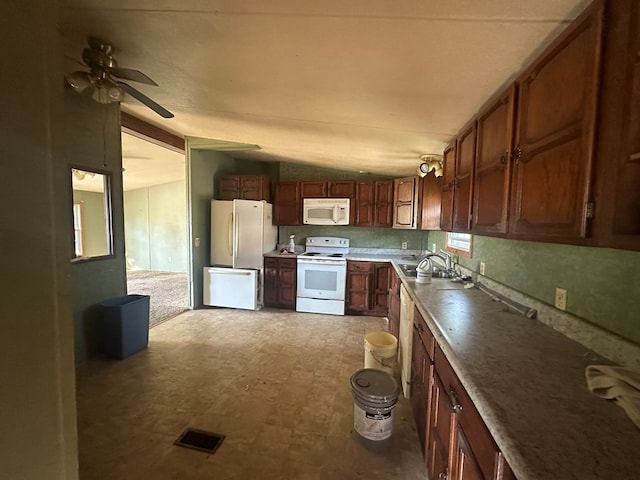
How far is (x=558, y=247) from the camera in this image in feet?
4.70

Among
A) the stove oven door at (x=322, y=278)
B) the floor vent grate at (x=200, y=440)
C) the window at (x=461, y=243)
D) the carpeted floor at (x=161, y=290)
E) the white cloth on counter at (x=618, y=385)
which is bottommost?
the floor vent grate at (x=200, y=440)

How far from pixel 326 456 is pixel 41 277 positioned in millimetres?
1813

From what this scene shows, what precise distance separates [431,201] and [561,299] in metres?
2.23

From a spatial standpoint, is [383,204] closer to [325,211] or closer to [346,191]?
[346,191]

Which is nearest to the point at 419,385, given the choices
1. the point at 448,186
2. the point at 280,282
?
the point at 448,186

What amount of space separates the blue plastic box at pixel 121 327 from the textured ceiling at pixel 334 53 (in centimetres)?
216

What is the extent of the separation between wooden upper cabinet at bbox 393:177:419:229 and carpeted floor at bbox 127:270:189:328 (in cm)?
373

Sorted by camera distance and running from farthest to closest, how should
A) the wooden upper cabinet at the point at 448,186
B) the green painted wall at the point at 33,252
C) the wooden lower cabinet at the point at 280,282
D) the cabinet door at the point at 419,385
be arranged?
the wooden lower cabinet at the point at 280,282 < the wooden upper cabinet at the point at 448,186 < the cabinet door at the point at 419,385 < the green painted wall at the point at 33,252

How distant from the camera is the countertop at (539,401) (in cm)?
65

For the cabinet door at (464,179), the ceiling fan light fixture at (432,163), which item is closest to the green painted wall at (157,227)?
the ceiling fan light fixture at (432,163)

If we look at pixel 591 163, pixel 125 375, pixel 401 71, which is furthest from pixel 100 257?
pixel 591 163

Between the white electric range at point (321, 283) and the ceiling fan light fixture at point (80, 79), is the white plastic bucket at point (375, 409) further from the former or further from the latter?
the ceiling fan light fixture at point (80, 79)

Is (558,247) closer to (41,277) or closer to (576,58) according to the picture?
(576,58)

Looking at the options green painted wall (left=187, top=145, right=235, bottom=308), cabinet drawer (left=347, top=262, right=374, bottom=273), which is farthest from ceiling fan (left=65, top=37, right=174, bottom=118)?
cabinet drawer (left=347, top=262, right=374, bottom=273)
